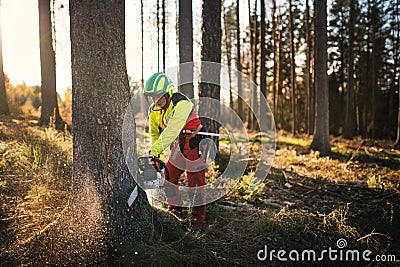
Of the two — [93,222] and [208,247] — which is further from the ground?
[93,222]

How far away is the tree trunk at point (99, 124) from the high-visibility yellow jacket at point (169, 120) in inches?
24.1

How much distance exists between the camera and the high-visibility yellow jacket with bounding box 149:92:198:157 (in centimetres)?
417

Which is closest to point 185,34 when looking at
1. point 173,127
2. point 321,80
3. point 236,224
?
point 321,80

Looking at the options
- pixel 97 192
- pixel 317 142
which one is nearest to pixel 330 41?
pixel 317 142

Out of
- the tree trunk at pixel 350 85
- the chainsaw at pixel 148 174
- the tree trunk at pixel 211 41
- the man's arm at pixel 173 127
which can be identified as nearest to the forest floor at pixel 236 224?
the chainsaw at pixel 148 174

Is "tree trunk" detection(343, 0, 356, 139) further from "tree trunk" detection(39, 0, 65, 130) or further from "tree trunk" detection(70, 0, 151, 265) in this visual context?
"tree trunk" detection(70, 0, 151, 265)

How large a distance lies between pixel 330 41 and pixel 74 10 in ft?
79.4

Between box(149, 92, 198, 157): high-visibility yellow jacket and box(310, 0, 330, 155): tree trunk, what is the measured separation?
30.2ft

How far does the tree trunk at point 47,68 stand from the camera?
11.0m

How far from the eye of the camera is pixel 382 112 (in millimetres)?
25266

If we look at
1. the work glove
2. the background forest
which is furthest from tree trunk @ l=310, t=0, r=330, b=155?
the work glove

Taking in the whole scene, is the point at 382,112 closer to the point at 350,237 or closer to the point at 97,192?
the point at 350,237

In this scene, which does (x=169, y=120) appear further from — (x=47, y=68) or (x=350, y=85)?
(x=350, y=85)

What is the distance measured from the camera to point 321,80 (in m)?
12.7
